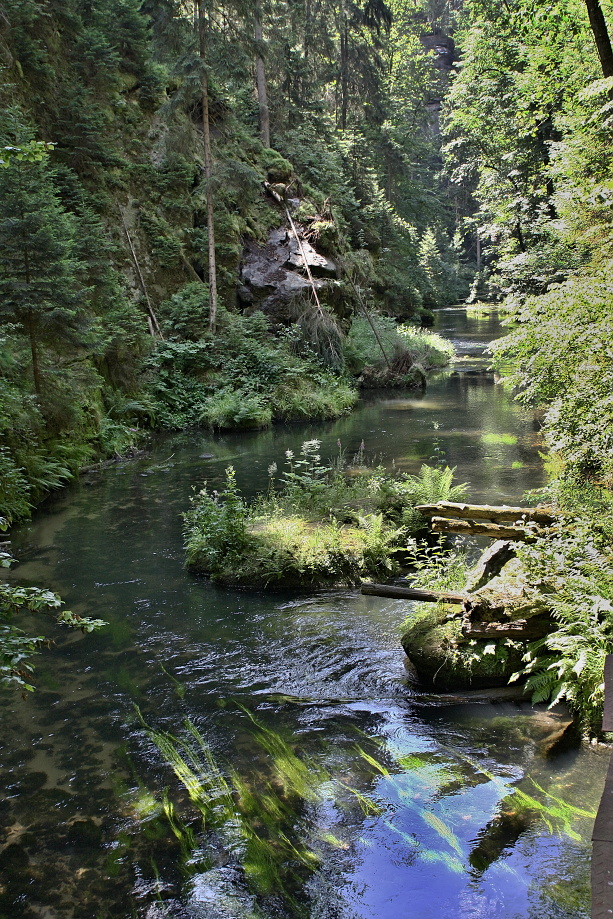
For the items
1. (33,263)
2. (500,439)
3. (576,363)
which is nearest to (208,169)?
(33,263)

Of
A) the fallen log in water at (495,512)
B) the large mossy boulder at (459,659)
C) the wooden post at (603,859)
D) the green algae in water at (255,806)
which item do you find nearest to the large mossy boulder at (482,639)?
the large mossy boulder at (459,659)

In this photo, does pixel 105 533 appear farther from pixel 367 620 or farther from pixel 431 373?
pixel 431 373

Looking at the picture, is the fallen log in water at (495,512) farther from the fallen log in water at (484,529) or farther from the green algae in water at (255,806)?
the green algae in water at (255,806)

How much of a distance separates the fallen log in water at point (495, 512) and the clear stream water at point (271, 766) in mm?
1269

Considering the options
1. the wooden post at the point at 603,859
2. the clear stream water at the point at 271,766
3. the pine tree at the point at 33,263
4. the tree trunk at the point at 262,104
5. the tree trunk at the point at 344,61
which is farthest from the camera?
the tree trunk at the point at 344,61

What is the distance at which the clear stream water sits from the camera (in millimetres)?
3578

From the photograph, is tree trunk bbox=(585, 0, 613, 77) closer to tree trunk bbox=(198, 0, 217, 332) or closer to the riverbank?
the riverbank

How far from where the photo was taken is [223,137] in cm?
2530

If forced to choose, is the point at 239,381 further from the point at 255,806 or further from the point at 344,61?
the point at 344,61

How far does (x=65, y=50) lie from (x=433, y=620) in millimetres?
21291

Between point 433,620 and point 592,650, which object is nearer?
point 592,650

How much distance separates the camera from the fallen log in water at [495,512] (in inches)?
271

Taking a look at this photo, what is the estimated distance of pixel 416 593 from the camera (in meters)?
6.38

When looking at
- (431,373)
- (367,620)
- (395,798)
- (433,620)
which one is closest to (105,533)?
(367,620)
